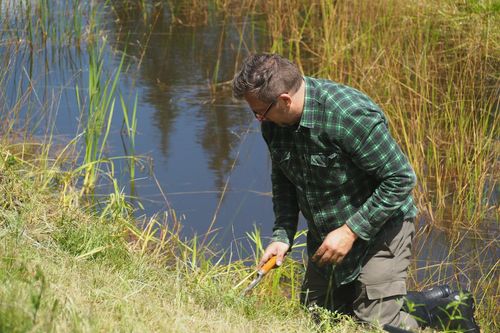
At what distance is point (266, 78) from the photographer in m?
3.63

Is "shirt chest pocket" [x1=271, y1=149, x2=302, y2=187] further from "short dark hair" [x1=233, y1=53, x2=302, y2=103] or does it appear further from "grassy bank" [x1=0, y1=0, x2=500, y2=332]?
"grassy bank" [x1=0, y1=0, x2=500, y2=332]

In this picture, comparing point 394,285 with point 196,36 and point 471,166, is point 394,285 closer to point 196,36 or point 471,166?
point 471,166

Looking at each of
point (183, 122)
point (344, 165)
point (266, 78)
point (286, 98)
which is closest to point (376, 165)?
point (344, 165)

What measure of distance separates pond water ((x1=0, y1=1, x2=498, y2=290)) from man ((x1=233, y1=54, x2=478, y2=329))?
1622mm

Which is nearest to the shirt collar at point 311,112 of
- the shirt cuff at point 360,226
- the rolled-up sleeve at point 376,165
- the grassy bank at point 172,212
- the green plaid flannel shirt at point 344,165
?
the green plaid flannel shirt at point 344,165

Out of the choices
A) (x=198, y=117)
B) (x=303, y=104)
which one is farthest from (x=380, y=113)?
(x=198, y=117)

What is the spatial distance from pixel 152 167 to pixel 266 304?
2.85m

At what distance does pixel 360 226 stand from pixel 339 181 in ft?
0.64

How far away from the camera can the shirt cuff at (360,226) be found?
3768 mm

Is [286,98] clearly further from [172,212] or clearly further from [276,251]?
[172,212]

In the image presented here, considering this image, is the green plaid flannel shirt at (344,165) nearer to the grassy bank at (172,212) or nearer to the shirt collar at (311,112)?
the shirt collar at (311,112)

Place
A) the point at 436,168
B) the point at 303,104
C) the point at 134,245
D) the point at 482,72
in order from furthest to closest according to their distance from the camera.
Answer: the point at 482,72, the point at 436,168, the point at 134,245, the point at 303,104

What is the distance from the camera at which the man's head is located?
11.9 ft

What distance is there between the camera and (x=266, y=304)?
172 inches
